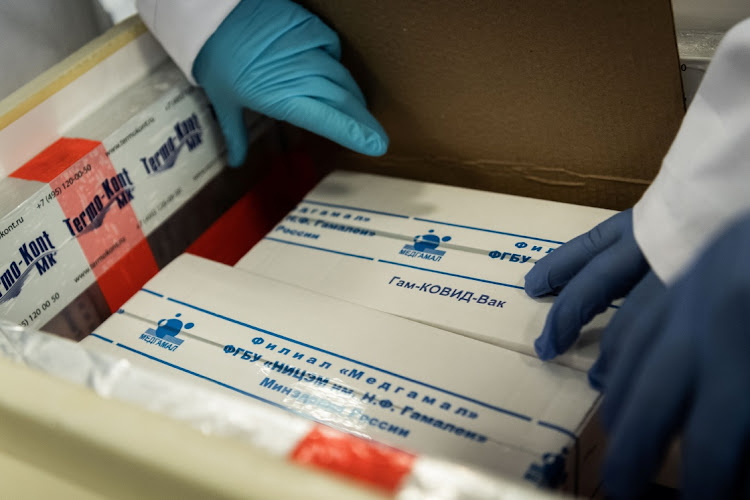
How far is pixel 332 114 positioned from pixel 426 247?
0.25m

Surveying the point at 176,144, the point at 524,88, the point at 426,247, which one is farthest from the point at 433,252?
the point at 176,144

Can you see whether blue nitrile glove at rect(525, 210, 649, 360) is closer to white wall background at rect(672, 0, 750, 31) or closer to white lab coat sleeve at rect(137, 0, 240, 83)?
white wall background at rect(672, 0, 750, 31)

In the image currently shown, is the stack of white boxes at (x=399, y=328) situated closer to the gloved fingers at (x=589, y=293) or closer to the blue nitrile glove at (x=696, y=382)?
the gloved fingers at (x=589, y=293)

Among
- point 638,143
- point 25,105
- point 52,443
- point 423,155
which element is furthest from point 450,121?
point 52,443

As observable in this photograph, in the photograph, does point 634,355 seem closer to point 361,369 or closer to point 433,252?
point 361,369

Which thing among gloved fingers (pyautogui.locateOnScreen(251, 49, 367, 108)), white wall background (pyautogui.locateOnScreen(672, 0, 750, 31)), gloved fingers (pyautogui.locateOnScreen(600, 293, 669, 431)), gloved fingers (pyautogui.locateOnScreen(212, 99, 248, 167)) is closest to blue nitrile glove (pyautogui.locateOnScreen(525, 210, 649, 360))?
gloved fingers (pyautogui.locateOnScreen(600, 293, 669, 431))

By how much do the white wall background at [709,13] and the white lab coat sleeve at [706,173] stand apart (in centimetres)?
30

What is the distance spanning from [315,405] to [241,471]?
329 mm

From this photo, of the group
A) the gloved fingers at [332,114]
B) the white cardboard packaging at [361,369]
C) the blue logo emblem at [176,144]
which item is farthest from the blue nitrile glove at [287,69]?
the white cardboard packaging at [361,369]

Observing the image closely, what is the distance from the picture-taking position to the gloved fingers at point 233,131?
3.81ft

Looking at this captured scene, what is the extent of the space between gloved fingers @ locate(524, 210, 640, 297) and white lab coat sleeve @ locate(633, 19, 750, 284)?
12cm

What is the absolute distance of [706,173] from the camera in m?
0.61

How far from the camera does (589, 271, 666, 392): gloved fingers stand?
0.68 metres

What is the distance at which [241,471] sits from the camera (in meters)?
0.50
